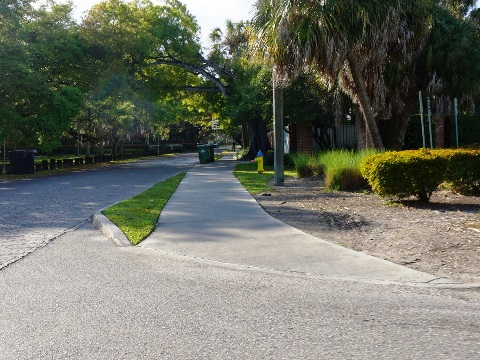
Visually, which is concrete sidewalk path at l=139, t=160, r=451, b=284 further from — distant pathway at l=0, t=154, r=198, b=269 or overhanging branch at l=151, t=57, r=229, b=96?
overhanging branch at l=151, t=57, r=229, b=96

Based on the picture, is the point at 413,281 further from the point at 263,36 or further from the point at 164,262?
the point at 263,36

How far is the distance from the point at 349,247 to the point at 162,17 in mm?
37070

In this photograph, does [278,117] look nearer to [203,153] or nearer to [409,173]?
[409,173]

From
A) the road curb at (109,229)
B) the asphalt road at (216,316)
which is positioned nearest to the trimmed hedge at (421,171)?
the road curb at (109,229)

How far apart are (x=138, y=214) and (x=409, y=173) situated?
5.70m

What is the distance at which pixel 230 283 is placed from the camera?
6.88 metres

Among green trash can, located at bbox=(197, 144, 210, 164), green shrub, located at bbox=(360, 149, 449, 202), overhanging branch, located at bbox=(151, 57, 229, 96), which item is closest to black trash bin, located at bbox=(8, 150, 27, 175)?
green trash can, located at bbox=(197, 144, 210, 164)

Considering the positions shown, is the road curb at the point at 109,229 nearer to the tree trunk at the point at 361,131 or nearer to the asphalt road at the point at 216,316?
the asphalt road at the point at 216,316

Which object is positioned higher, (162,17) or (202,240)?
(162,17)

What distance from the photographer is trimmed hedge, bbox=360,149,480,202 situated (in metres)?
12.2

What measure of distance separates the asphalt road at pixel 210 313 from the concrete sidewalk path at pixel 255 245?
0.33 m

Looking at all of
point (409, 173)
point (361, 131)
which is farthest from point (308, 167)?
point (409, 173)

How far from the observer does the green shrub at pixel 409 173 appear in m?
12.2

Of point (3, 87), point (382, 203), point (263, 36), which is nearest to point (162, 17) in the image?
point (3, 87)
